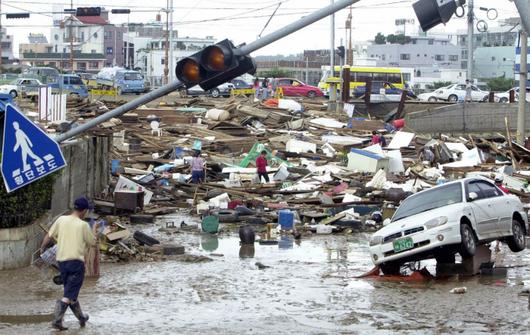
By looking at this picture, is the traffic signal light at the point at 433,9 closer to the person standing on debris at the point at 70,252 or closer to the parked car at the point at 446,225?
the person standing on debris at the point at 70,252

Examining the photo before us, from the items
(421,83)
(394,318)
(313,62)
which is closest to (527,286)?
(394,318)

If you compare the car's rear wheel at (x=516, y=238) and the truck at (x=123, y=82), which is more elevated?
the truck at (x=123, y=82)

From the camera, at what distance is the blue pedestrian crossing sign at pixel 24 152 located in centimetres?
1344

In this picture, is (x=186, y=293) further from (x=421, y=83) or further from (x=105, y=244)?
(x=421, y=83)

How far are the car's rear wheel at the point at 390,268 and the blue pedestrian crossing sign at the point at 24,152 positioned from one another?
19.4ft

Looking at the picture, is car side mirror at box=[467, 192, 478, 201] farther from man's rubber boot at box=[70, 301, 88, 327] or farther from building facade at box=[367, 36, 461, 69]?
building facade at box=[367, 36, 461, 69]

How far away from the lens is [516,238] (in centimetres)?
1778

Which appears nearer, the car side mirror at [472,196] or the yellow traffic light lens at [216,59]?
the yellow traffic light lens at [216,59]

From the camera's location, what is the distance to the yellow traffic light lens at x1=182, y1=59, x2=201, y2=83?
11227 mm

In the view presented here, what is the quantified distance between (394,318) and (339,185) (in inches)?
629

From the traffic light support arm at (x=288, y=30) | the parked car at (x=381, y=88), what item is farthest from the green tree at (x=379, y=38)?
the traffic light support arm at (x=288, y=30)

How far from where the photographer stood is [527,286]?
48.8ft

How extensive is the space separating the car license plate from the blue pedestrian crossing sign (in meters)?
5.71

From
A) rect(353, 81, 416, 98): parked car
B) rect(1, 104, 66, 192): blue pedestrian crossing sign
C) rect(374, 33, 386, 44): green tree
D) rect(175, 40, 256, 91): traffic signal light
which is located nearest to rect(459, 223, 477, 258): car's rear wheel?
rect(175, 40, 256, 91): traffic signal light
